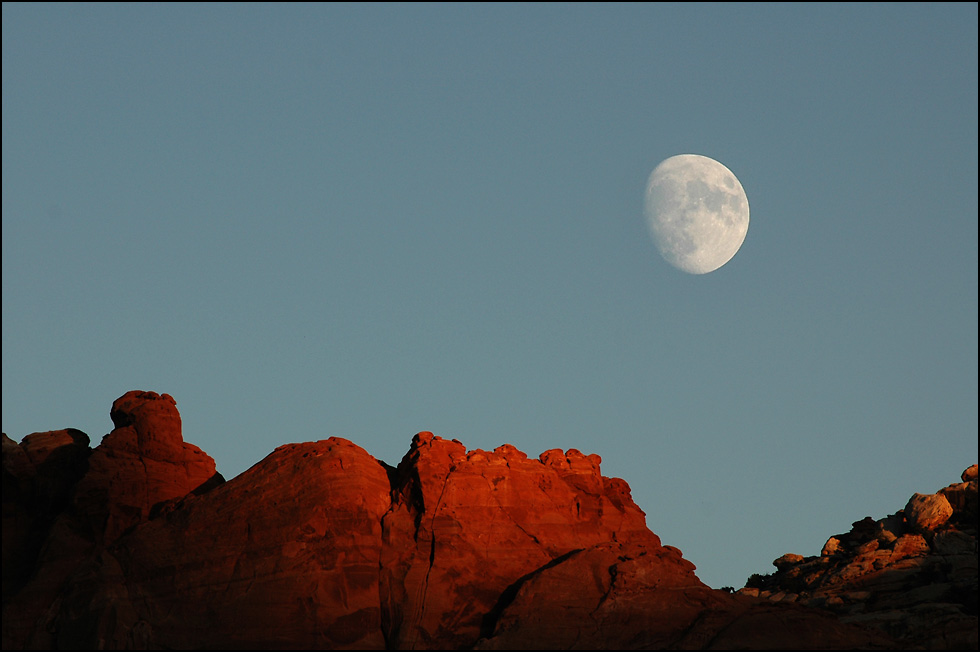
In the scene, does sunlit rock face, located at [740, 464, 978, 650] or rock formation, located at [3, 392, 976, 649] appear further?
sunlit rock face, located at [740, 464, 978, 650]

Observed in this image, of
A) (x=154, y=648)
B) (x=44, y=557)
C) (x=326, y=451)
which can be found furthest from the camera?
(x=326, y=451)

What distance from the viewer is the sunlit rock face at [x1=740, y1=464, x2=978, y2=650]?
51406 millimetres

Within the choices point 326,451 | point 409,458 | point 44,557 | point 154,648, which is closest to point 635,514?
point 409,458

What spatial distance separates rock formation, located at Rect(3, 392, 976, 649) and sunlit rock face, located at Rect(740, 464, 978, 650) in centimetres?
219

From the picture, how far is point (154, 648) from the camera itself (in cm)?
4750

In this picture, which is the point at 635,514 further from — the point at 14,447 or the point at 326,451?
the point at 14,447

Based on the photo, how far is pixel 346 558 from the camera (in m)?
50.9

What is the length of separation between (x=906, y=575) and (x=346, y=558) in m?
28.7

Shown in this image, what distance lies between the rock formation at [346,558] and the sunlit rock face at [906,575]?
7.17ft

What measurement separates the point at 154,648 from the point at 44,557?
Result: 770 centimetres

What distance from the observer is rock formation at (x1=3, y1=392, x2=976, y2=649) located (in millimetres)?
48250

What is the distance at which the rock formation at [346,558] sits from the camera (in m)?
48.2

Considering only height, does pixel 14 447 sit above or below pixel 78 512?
above

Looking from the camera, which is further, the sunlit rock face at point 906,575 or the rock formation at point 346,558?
the sunlit rock face at point 906,575
